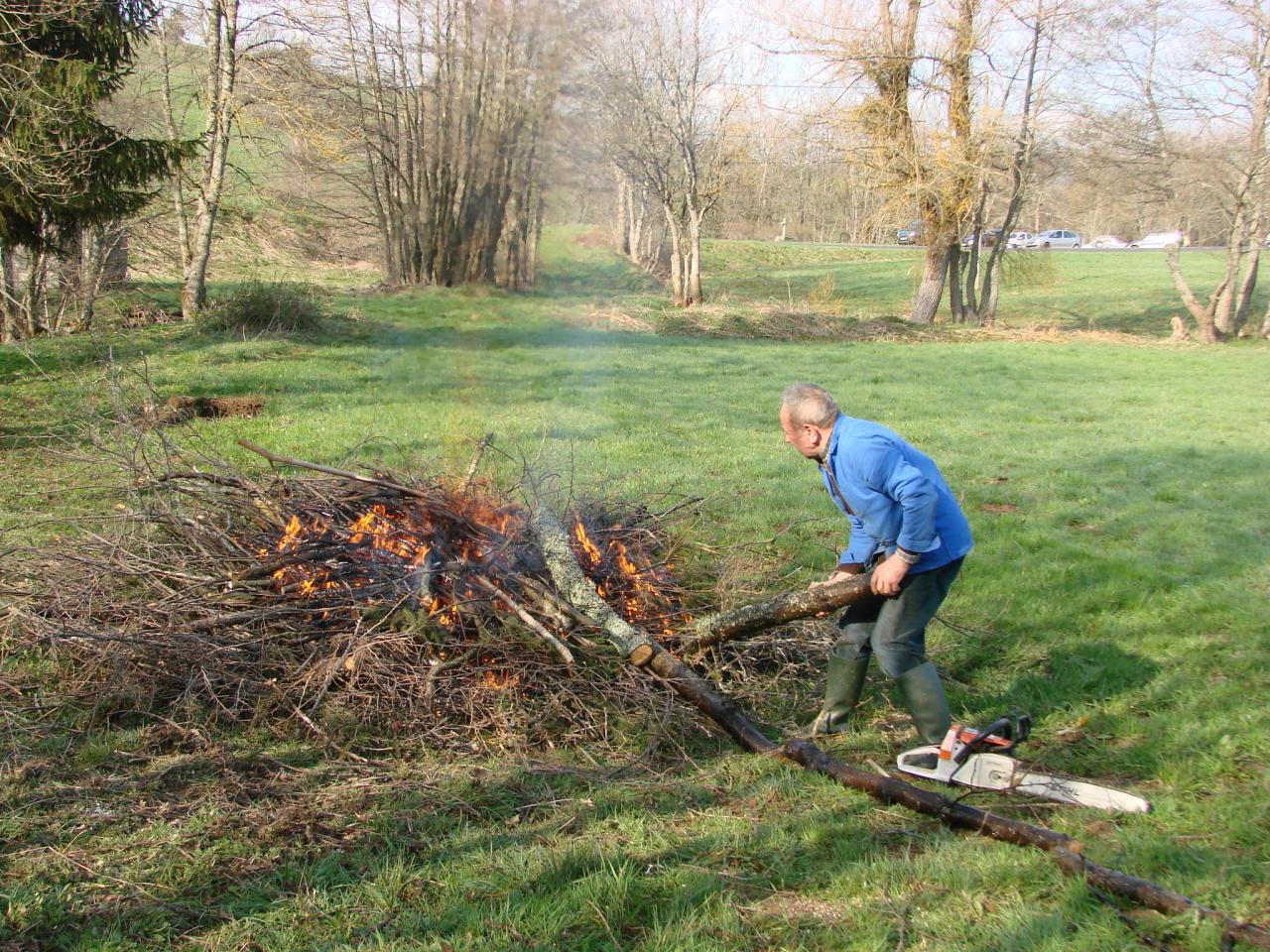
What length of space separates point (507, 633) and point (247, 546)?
61.0 inches

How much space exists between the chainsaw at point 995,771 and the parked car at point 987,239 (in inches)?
968

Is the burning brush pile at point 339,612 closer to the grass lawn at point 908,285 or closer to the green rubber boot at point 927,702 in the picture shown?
the green rubber boot at point 927,702

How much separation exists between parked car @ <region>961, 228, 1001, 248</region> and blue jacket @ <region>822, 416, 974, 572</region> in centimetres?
2428

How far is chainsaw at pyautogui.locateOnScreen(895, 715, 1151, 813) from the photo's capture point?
3.67 meters

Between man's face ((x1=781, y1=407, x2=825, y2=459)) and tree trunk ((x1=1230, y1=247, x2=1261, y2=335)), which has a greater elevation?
tree trunk ((x1=1230, y1=247, x2=1261, y2=335))

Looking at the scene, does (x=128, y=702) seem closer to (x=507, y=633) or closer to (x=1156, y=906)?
(x=507, y=633)

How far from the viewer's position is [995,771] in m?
3.82

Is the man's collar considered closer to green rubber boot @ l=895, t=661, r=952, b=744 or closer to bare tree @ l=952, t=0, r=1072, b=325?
green rubber boot @ l=895, t=661, r=952, b=744

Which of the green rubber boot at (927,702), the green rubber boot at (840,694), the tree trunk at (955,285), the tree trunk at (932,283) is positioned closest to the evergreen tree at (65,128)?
the green rubber boot at (840,694)

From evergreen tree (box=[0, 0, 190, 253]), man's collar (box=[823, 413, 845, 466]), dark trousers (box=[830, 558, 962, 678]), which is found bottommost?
dark trousers (box=[830, 558, 962, 678])

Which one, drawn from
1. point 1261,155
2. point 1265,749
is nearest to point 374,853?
point 1265,749

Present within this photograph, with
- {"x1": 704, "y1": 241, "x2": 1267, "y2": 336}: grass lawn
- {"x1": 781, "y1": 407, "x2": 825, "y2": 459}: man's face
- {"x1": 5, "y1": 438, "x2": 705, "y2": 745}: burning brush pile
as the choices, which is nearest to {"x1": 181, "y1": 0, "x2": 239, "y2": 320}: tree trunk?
{"x1": 5, "y1": 438, "x2": 705, "y2": 745}: burning brush pile

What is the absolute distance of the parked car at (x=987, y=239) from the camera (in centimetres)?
2648

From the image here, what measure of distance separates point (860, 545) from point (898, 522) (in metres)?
0.46
